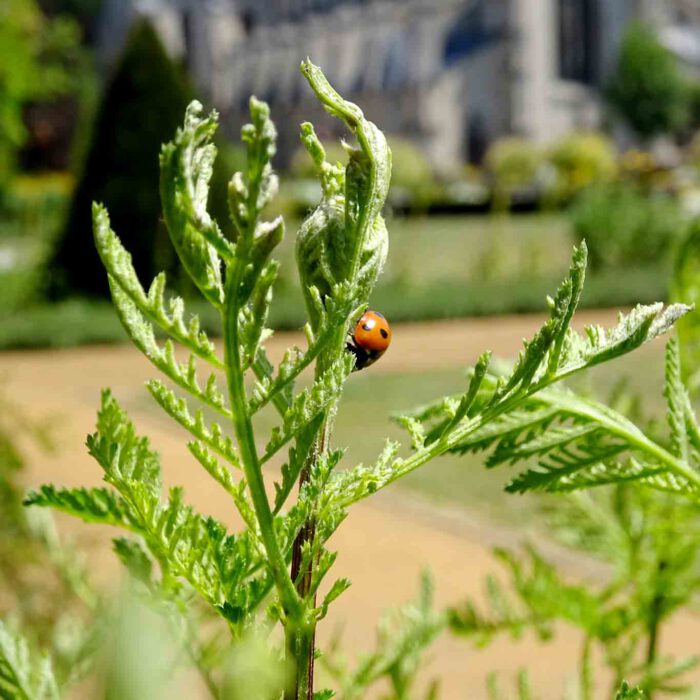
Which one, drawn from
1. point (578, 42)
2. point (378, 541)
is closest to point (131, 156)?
point (378, 541)

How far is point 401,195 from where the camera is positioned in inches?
1204

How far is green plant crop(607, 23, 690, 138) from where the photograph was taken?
43781 mm

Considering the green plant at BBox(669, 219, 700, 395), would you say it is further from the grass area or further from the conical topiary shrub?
the conical topiary shrub

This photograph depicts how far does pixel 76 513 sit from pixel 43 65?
111 feet

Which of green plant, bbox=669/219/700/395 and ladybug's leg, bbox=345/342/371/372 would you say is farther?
green plant, bbox=669/219/700/395

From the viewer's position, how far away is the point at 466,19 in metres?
46.8

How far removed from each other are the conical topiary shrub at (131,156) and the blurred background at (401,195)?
3 centimetres

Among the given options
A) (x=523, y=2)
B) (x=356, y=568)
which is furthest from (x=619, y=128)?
(x=356, y=568)

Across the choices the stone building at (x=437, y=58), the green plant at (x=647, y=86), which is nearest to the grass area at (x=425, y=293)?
the stone building at (x=437, y=58)

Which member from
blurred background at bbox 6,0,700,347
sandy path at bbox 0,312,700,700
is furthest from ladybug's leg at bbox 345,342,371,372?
blurred background at bbox 6,0,700,347

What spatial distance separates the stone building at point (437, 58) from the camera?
44344 millimetres

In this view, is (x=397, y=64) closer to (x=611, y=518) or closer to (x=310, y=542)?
(x=611, y=518)

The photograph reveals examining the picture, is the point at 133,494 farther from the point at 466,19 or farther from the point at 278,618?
the point at 466,19

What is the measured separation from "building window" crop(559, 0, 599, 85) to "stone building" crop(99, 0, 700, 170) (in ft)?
0.14
